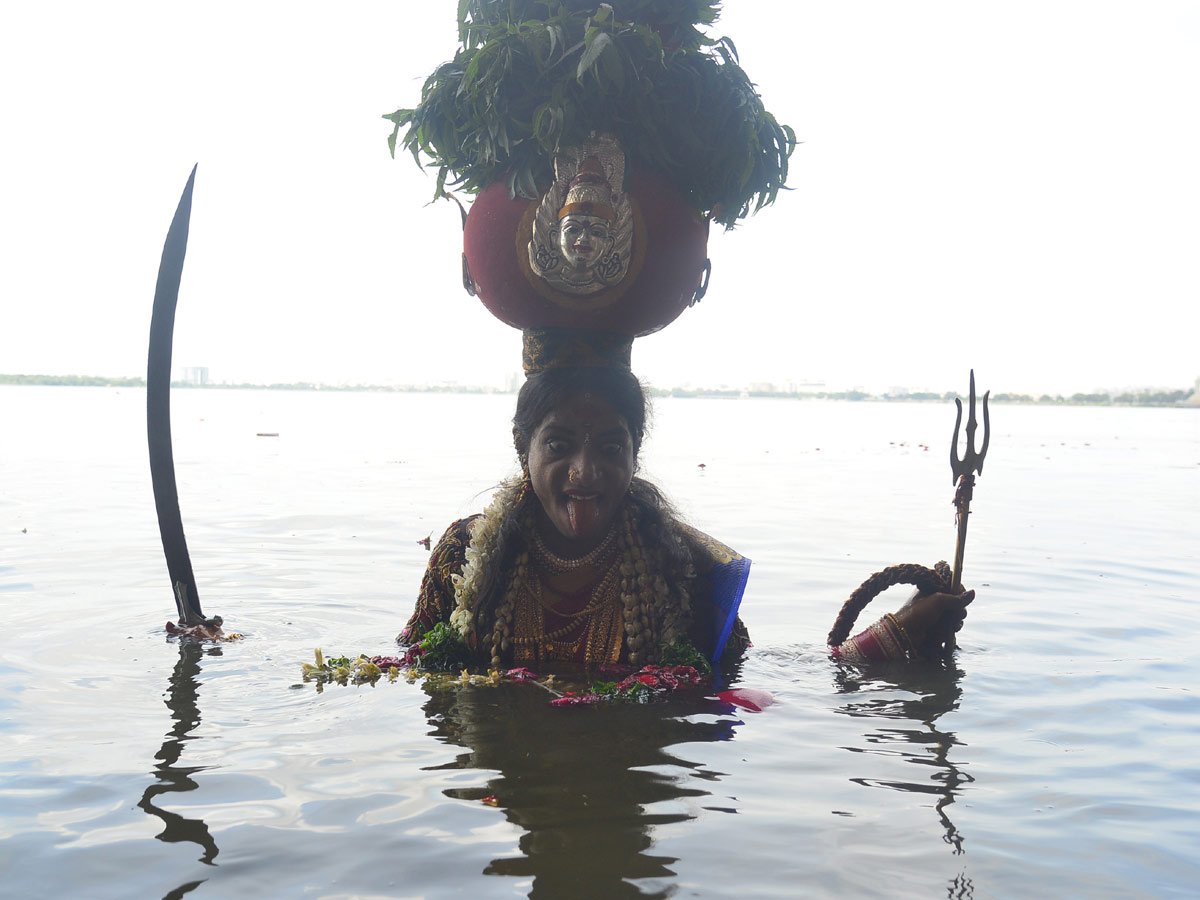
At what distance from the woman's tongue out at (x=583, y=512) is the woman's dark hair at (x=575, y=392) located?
0.39 metres

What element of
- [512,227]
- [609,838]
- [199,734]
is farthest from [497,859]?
[512,227]

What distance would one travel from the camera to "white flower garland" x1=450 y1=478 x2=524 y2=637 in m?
4.99

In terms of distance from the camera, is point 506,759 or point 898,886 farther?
point 506,759

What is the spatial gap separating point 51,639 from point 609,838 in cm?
431

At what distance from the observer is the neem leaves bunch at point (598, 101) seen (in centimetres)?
436

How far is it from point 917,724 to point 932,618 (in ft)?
2.00

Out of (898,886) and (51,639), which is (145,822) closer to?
(898,886)

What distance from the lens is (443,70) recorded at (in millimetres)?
4684

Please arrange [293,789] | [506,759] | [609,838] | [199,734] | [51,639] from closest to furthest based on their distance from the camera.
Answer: [609,838]
[293,789]
[506,759]
[199,734]
[51,639]

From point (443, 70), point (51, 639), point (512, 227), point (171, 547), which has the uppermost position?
point (443, 70)

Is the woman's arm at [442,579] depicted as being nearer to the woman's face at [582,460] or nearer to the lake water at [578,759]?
the lake water at [578,759]

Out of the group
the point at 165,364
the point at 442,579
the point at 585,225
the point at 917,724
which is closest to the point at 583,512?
the point at 442,579

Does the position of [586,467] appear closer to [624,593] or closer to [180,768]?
[624,593]

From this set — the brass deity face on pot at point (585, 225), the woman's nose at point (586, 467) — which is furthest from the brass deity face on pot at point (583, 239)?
the woman's nose at point (586, 467)
